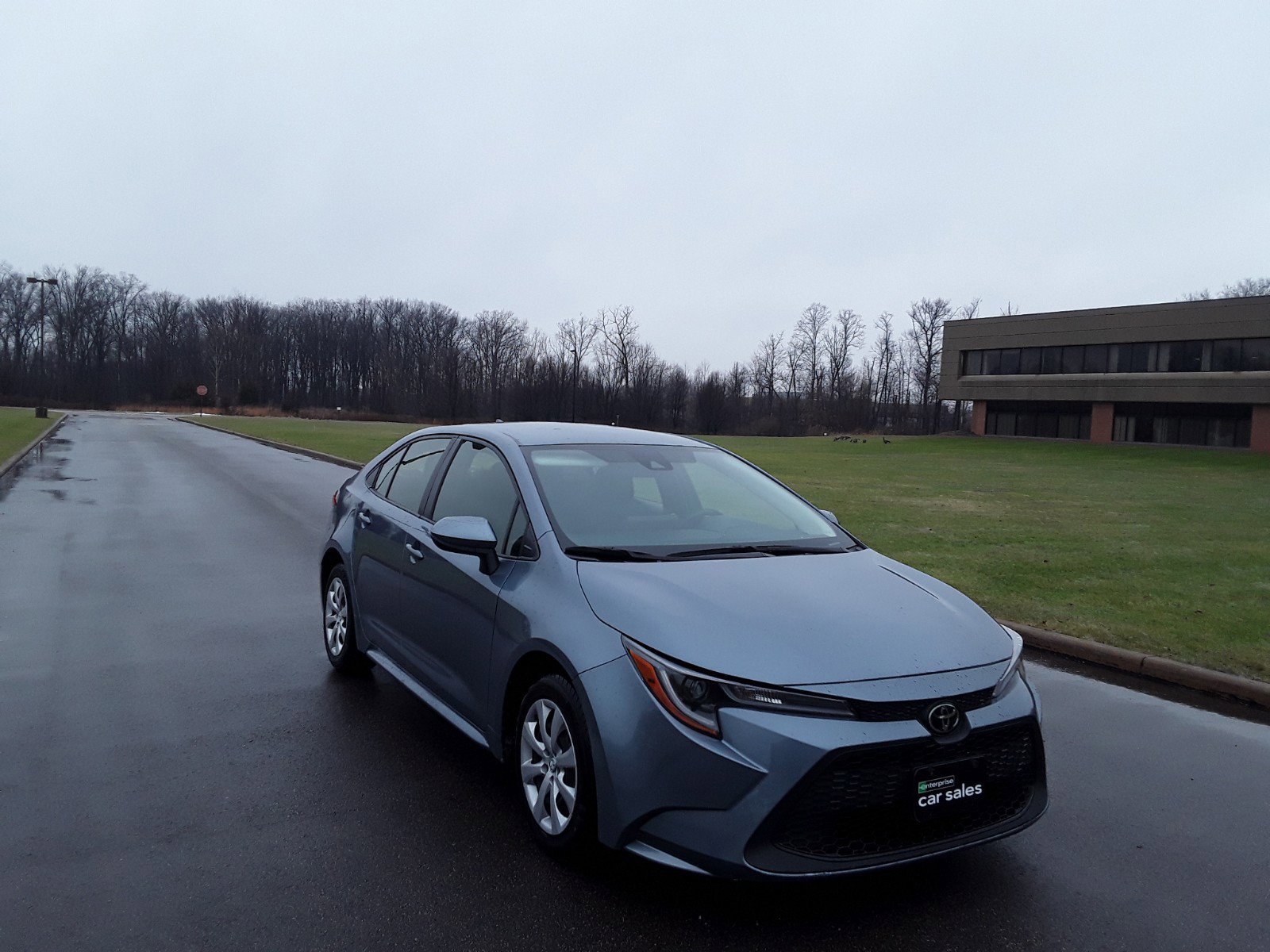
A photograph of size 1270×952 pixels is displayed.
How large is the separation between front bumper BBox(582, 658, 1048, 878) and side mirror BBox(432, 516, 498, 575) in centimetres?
105

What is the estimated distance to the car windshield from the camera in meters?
4.09

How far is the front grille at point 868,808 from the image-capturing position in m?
2.88

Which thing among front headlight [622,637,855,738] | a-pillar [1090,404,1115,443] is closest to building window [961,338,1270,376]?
a-pillar [1090,404,1115,443]

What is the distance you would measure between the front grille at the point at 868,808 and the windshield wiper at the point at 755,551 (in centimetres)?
127

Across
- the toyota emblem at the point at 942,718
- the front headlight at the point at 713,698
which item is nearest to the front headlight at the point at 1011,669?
Answer: the toyota emblem at the point at 942,718

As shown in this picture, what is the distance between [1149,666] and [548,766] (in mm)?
4933

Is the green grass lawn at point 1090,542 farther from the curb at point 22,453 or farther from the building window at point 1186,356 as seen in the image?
the building window at point 1186,356

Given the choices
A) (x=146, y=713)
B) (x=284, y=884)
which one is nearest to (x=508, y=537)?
(x=284, y=884)

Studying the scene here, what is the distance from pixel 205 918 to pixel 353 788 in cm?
110

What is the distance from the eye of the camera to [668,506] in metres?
4.58

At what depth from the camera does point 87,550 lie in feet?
34.2

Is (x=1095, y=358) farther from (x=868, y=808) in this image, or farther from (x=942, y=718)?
(x=868, y=808)

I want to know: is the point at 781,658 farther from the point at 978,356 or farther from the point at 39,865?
the point at 978,356

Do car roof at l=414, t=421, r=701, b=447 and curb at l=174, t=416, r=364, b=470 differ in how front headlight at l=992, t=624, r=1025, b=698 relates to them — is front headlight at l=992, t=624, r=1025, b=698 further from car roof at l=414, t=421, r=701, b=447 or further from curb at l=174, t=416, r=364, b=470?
curb at l=174, t=416, r=364, b=470
